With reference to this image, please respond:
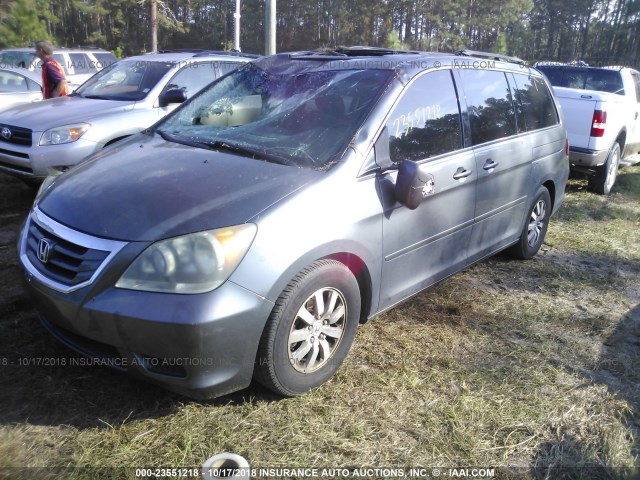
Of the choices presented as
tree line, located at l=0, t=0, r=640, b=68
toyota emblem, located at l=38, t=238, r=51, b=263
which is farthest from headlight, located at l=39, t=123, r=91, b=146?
tree line, located at l=0, t=0, r=640, b=68

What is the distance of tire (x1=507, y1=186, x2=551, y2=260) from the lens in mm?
5016

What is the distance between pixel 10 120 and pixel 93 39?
140 feet

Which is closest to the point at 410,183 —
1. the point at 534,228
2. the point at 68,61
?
the point at 534,228

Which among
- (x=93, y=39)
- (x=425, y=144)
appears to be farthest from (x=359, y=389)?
(x=93, y=39)

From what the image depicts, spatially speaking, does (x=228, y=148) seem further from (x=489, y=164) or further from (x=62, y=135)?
(x=62, y=135)

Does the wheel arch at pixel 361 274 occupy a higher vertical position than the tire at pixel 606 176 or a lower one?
higher

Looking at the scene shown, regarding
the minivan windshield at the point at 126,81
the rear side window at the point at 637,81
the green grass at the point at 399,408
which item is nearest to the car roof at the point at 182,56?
the minivan windshield at the point at 126,81

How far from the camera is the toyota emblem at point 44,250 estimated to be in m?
2.73

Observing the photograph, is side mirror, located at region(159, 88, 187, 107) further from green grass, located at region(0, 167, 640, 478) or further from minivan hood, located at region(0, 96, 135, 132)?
green grass, located at region(0, 167, 640, 478)

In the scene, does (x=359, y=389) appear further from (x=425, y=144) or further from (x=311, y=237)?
(x=425, y=144)

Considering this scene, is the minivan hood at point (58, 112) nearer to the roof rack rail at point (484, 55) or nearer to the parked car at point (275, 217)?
the parked car at point (275, 217)

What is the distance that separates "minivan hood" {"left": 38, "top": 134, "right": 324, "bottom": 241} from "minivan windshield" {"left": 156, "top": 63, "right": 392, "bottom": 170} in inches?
6.7

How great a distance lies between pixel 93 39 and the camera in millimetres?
43594

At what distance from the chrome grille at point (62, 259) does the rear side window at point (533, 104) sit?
3527 millimetres
